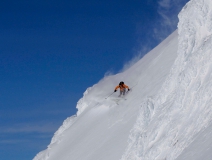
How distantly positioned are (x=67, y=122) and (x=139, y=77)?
34.5 feet

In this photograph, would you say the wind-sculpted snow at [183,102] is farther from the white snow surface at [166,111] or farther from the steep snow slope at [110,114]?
the steep snow slope at [110,114]

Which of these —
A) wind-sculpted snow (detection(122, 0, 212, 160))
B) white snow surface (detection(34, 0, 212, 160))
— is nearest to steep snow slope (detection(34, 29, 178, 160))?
white snow surface (detection(34, 0, 212, 160))

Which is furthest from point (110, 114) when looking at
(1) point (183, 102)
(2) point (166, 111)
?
(1) point (183, 102)

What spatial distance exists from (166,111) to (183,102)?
3.96 ft

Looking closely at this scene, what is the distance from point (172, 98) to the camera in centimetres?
1722

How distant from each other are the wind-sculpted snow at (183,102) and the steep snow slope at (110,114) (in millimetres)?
4263

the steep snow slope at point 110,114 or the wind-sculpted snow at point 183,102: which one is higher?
the steep snow slope at point 110,114

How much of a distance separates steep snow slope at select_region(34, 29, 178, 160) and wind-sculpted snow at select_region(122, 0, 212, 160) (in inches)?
168

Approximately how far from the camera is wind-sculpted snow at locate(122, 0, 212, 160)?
14016 millimetres

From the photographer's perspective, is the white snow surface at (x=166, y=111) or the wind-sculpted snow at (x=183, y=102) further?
the wind-sculpted snow at (x=183, y=102)

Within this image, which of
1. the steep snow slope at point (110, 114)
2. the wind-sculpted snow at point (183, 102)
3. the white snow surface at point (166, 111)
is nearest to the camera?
the white snow surface at point (166, 111)

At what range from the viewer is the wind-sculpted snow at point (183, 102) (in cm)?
1402

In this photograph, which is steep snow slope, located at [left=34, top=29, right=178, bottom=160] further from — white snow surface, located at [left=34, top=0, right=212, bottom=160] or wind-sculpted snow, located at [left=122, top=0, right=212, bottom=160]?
wind-sculpted snow, located at [left=122, top=0, right=212, bottom=160]

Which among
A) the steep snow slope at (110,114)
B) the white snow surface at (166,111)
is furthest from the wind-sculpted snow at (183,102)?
the steep snow slope at (110,114)
